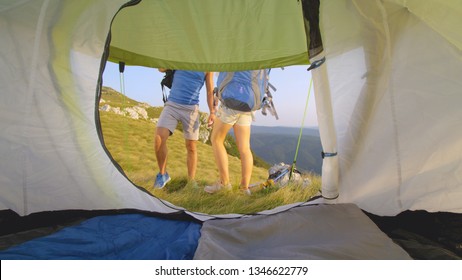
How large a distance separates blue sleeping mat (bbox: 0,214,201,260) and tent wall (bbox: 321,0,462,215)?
3.07 feet

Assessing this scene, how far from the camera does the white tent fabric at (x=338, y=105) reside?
1441mm

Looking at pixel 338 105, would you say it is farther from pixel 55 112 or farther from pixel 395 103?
pixel 55 112

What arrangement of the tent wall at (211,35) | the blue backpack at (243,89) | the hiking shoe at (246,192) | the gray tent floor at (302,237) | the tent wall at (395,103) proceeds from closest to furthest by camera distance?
the gray tent floor at (302,237), the tent wall at (395,103), the tent wall at (211,35), the blue backpack at (243,89), the hiking shoe at (246,192)

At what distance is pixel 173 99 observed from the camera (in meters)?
2.77

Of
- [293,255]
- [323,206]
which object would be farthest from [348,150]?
[293,255]

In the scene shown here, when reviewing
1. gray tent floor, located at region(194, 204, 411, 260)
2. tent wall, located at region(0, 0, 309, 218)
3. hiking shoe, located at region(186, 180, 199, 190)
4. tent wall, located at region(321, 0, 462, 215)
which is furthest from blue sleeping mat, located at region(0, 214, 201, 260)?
hiking shoe, located at region(186, 180, 199, 190)

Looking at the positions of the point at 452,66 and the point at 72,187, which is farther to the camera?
the point at 72,187

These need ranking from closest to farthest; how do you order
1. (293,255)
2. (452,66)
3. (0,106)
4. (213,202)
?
(293,255) → (452,66) → (0,106) → (213,202)

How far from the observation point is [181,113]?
280 centimetres

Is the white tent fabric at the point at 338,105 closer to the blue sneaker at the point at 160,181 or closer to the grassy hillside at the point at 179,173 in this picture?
the grassy hillside at the point at 179,173

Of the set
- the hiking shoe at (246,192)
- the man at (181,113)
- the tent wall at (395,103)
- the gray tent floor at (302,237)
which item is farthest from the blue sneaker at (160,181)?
the tent wall at (395,103)

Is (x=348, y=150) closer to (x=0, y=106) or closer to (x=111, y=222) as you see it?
(x=111, y=222)

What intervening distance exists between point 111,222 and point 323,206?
3.78 ft

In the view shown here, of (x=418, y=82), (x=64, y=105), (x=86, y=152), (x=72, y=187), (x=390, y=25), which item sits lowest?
(x=72, y=187)
